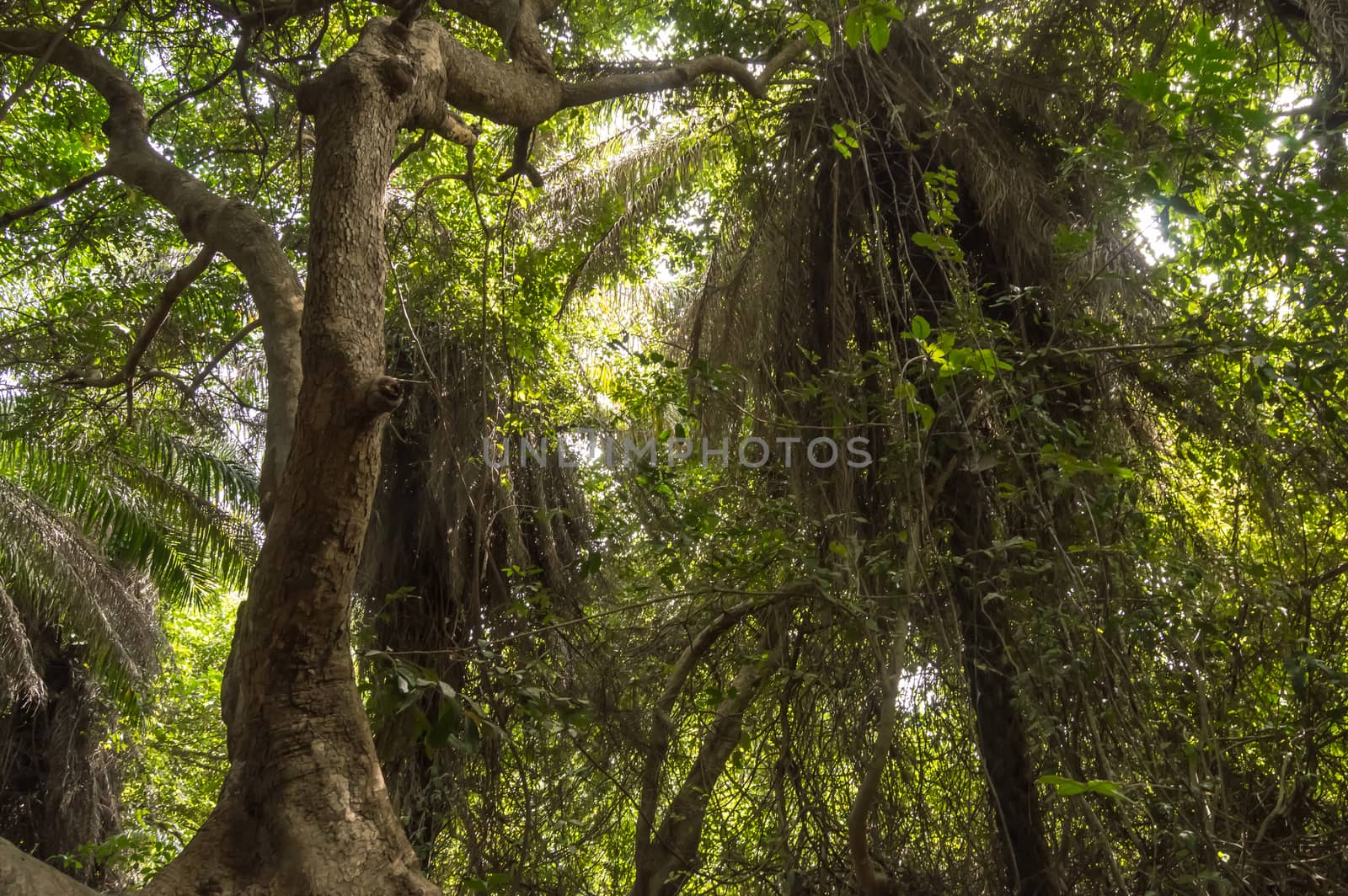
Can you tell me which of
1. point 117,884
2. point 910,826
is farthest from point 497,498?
point 117,884

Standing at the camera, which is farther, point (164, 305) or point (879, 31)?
point (164, 305)

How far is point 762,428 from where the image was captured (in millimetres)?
4363

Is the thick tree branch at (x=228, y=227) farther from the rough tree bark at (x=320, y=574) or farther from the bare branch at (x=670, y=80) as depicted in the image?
the bare branch at (x=670, y=80)

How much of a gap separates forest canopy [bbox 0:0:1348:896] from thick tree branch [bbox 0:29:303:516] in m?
0.02

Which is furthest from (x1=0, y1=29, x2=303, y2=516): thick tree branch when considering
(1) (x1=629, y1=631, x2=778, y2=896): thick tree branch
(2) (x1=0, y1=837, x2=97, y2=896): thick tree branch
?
(1) (x1=629, y1=631, x2=778, y2=896): thick tree branch

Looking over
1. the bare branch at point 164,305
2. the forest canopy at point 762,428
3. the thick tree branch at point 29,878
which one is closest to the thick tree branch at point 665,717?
the forest canopy at point 762,428

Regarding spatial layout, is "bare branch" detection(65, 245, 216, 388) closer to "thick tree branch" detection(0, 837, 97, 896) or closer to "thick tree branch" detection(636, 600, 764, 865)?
"thick tree branch" detection(0, 837, 97, 896)

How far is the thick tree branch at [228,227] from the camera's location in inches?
83.2

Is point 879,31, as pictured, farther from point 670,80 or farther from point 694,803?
point 694,803

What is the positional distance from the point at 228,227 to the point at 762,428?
8.14 feet

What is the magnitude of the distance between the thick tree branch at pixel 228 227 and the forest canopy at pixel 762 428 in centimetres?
2

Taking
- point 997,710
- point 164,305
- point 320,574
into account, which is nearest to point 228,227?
point 164,305

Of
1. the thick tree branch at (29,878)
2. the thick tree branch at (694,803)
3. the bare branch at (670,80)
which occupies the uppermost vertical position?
the bare branch at (670,80)

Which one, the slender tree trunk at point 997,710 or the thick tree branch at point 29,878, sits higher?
the slender tree trunk at point 997,710
